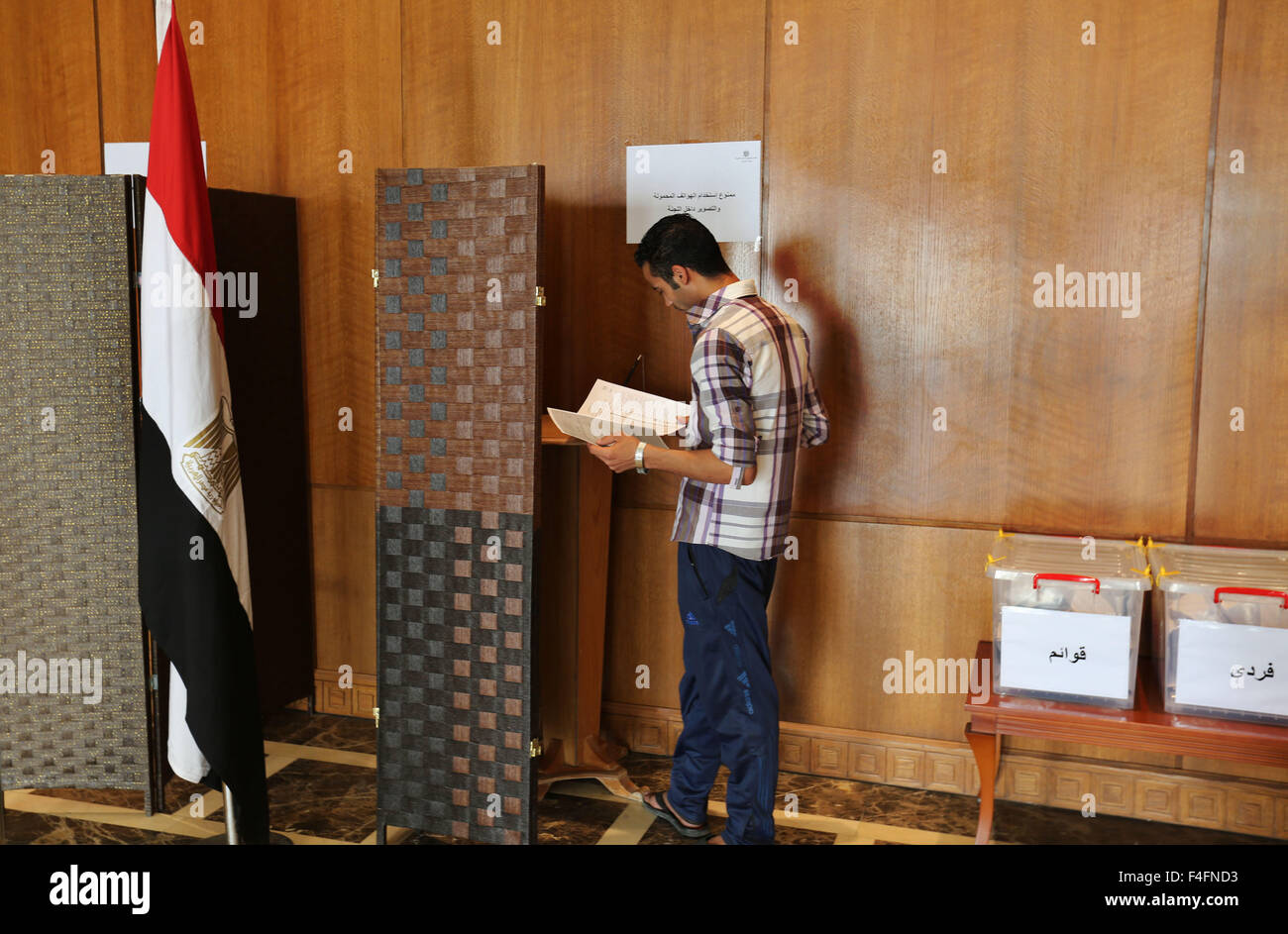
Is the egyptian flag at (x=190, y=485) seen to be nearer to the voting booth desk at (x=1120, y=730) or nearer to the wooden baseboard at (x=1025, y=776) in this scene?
the wooden baseboard at (x=1025, y=776)

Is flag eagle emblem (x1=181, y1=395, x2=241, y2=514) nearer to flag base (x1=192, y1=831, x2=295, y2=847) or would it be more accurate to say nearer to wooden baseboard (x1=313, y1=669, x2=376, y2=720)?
flag base (x1=192, y1=831, x2=295, y2=847)

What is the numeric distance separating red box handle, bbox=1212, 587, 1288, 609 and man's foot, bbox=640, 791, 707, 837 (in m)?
1.58

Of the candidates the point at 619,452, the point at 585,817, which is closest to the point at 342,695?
the point at 585,817

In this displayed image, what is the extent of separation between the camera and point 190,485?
2.78m

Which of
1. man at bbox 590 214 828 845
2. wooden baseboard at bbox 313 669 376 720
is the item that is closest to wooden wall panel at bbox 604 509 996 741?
man at bbox 590 214 828 845

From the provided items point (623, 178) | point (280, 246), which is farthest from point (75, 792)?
point (623, 178)

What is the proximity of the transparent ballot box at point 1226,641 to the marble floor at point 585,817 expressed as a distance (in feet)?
1.87

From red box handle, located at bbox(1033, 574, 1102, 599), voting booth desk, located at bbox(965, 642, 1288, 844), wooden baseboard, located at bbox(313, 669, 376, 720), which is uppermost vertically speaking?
red box handle, located at bbox(1033, 574, 1102, 599)

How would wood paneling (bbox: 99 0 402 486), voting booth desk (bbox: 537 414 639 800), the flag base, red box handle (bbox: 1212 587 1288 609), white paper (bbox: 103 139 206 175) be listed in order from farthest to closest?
white paper (bbox: 103 139 206 175) < wood paneling (bbox: 99 0 402 486) < voting booth desk (bbox: 537 414 639 800) < the flag base < red box handle (bbox: 1212 587 1288 609)

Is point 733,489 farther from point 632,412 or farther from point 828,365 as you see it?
point 828,365

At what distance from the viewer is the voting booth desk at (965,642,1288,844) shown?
2707 millimetres

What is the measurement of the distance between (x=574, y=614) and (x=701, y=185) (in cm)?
149

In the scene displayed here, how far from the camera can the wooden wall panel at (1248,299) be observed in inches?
116

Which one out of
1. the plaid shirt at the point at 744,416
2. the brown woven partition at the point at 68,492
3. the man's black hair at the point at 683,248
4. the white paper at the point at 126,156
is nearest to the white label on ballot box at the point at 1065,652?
the plaid shirt at the point at 744,416
